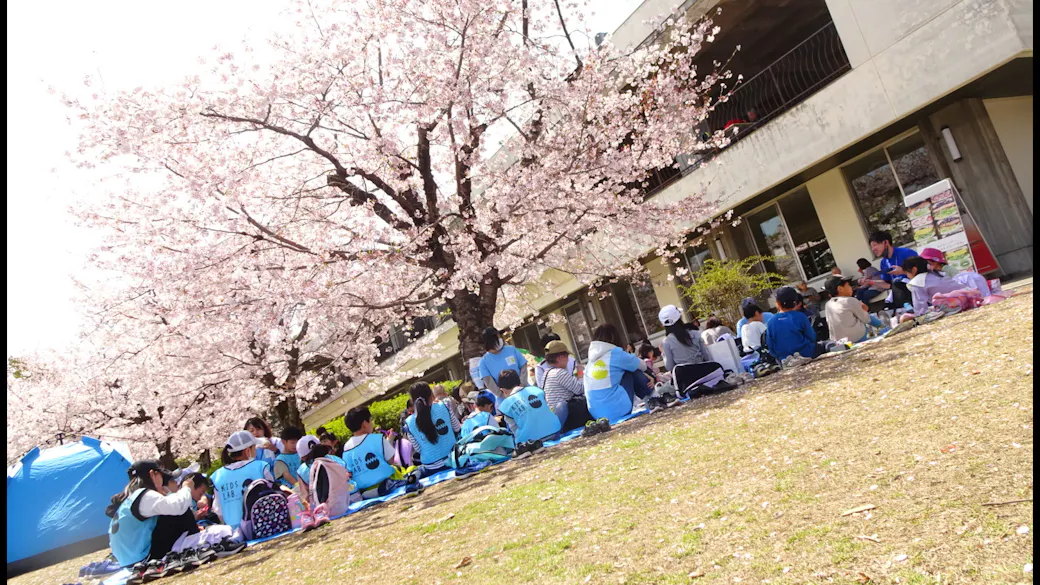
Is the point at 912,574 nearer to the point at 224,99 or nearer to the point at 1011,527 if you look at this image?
the point at 1011,527

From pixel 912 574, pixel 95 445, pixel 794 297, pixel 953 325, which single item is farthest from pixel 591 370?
pixel 95 445

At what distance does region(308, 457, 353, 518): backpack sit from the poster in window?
9.52m

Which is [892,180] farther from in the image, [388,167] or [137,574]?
[137,574]

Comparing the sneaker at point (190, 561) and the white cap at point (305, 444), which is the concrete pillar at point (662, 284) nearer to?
the white cap at point (305, 444)

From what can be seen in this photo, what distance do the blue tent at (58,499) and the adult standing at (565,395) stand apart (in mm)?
9525

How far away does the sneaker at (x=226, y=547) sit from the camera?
759 centimetres

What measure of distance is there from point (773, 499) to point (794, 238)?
41.1 ft

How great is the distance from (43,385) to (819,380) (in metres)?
23.8

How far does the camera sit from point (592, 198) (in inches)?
499

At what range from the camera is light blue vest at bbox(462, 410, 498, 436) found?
9.56m

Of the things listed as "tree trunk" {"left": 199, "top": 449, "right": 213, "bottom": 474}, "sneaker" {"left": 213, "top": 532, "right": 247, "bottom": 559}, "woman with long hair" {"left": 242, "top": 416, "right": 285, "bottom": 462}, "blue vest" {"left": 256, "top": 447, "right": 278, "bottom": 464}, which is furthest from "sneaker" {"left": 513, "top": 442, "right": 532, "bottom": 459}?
"tree trunk" {"left": 199, "top": 449, "right": 213, "bottom": 474}

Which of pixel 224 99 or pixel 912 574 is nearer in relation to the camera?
pixel 912 574

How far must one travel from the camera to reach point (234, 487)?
27.9 feet

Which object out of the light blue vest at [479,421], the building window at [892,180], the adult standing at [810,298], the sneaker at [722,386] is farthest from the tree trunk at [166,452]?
the building window at [892,180]
